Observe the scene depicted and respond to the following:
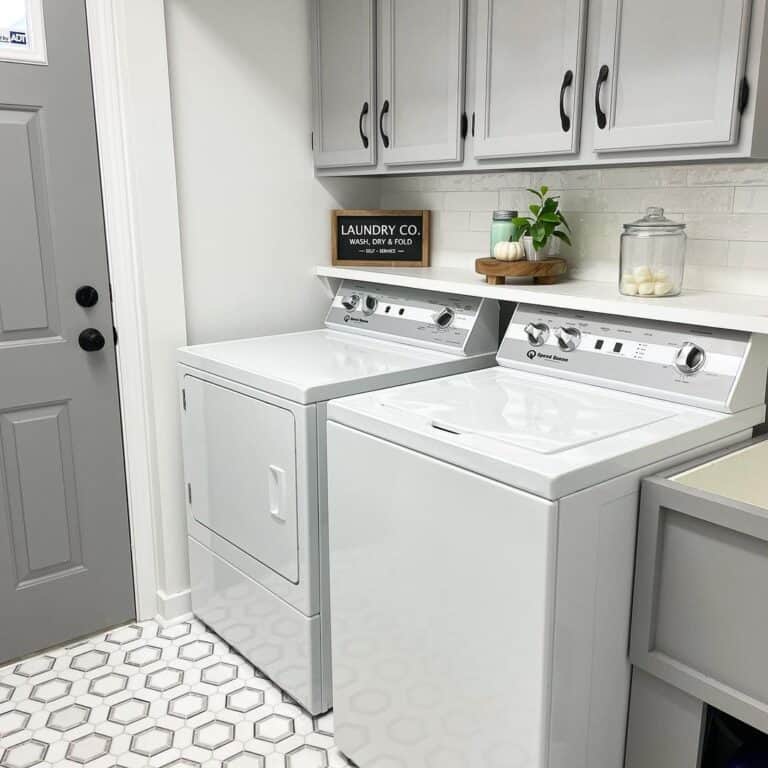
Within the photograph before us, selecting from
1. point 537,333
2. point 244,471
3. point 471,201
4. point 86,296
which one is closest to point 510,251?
point 537,333

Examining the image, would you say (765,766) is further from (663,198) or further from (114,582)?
(114,582)

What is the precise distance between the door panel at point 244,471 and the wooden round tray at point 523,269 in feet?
2.34

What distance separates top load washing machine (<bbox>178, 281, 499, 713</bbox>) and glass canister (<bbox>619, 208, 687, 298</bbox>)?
49cm

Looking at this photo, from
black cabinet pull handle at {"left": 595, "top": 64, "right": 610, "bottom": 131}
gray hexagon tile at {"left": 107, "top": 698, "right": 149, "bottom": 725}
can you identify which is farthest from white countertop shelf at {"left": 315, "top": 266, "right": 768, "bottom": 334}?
gray hexagon tile at {"left": 107, "top": 698, "right": 149, "bottom": 725}

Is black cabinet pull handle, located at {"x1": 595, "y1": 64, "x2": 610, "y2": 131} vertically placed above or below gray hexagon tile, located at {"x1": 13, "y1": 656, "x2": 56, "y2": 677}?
above

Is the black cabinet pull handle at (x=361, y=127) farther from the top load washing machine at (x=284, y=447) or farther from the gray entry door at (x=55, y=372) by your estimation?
the gray entry door at (x=55, y=372)

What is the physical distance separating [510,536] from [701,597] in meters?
0.38

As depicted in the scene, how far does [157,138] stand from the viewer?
7.74 ft

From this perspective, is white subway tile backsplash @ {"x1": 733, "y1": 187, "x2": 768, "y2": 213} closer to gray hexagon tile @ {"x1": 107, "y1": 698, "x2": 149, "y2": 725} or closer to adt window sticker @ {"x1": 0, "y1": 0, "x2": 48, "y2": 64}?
adt window sticker @ {"x1": 0, "y1": 0, "x2": 48, "y2": 64}

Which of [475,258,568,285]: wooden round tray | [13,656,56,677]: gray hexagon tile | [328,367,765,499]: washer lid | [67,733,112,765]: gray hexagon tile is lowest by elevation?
[67,733,112,765]: gray hexagon tile

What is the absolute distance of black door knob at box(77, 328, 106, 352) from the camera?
238 centimetres

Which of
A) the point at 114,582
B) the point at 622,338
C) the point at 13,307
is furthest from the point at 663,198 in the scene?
the point at 114,582

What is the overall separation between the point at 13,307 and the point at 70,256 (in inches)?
8.7

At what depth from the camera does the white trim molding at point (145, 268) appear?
89.4 inches
